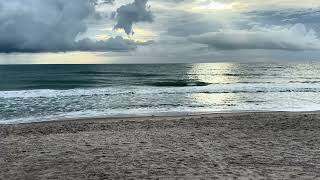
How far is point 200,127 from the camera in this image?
15.2 meters

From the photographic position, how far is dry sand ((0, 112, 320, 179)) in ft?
27.4

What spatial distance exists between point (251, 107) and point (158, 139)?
553 inches

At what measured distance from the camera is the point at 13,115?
21.7 metres

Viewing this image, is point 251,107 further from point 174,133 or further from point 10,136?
point 10,136

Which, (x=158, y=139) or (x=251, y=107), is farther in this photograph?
(x=251, y=107)

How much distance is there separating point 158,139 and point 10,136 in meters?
5.65

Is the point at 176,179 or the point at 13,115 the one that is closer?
the point at 176,179

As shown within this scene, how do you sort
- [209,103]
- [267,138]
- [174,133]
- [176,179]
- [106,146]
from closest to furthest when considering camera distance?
[176,179]
[106,146]
[267,138]
[174,133]
[209,103]

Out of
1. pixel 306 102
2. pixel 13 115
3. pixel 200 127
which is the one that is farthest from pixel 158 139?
pixel 306 102

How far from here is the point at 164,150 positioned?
35.0 ft

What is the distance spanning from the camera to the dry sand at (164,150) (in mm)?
8344

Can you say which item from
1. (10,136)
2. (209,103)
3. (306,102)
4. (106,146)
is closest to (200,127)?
(106,146)

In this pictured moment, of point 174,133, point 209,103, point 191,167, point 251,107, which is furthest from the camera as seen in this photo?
point 209,103

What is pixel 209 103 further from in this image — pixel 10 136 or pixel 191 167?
pixel 191 167
